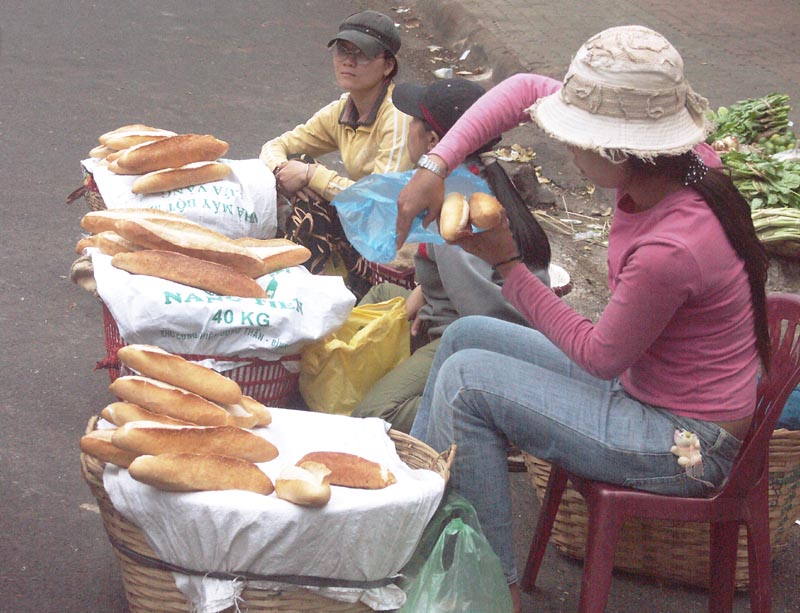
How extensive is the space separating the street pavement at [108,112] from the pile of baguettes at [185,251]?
0.69 m

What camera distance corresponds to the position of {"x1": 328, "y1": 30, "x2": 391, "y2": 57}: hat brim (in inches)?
152

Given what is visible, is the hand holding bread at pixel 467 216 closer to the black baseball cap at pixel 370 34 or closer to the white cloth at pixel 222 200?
the white cloth at pixel 222 200

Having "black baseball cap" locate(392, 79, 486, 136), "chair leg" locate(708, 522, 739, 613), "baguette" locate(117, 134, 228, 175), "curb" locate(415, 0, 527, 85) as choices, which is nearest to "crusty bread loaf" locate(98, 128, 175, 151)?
"baguette" locate(117, 134, 228, 175)

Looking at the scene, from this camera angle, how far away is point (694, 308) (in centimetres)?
215

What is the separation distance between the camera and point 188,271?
284cm

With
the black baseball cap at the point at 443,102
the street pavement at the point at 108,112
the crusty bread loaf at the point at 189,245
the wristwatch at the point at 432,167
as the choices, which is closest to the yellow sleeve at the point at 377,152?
the black baseball cap at the point at 443,102

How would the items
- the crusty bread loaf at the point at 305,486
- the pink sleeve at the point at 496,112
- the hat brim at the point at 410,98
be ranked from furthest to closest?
the hat brim at the point at 410,98 → the pink sleeve at the point at 496,112 → the crusty bread loaf at the point at 305,486

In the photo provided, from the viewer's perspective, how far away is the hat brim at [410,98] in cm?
318

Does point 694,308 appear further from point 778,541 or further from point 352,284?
point 352,284

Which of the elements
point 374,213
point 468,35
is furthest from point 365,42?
point 468,35

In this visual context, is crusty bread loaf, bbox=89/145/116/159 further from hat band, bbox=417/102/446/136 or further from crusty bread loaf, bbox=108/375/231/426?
crusty bread loaf, bbox=108/375/231/426

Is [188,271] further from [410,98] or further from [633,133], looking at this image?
[633,133]

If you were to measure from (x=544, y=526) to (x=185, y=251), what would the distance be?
1.31m

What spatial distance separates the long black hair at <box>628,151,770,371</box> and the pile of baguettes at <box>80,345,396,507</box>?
35.1 inches
